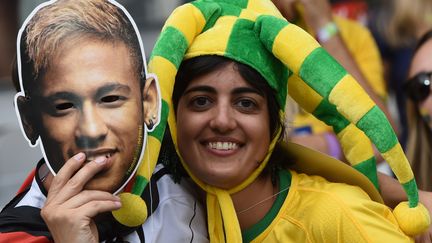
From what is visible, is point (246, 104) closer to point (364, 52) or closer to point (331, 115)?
point (331, 115)

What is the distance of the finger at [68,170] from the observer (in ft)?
6.08

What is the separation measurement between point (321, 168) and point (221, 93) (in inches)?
13.8

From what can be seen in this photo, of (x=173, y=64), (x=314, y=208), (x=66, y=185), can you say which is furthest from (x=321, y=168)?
(x=66, y=185)

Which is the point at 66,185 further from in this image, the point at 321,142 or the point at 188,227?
the point at 321,142

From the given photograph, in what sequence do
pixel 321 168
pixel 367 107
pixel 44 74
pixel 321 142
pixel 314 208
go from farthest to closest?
pixel 321 142, pixel 321 168, pixel 314 208, pixel 367 107, pixel 44 74

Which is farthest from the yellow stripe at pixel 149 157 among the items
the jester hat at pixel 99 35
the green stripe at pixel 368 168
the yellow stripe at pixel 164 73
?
the green stripe at pixel 368 168

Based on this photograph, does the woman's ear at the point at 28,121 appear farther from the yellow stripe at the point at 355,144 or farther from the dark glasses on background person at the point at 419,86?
the dark glasses on background person at the point at 419,86

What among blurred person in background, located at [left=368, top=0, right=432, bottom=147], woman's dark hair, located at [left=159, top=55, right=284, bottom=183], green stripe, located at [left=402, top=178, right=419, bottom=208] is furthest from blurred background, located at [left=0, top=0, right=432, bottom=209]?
green stripe, located at [left=402, top=178, right=419, bottom=208]

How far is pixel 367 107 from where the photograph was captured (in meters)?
2.05

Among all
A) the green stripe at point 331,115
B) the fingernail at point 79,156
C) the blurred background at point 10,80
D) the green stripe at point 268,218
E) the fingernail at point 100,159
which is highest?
the fingernail at point 79,156

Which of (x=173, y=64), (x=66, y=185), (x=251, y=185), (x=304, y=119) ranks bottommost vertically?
(x=304, y=119)

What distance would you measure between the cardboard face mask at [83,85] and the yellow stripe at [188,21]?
0.74 ft

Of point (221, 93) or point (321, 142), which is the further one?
point (321, 142)

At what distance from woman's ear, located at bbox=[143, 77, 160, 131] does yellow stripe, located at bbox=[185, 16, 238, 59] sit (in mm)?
241
